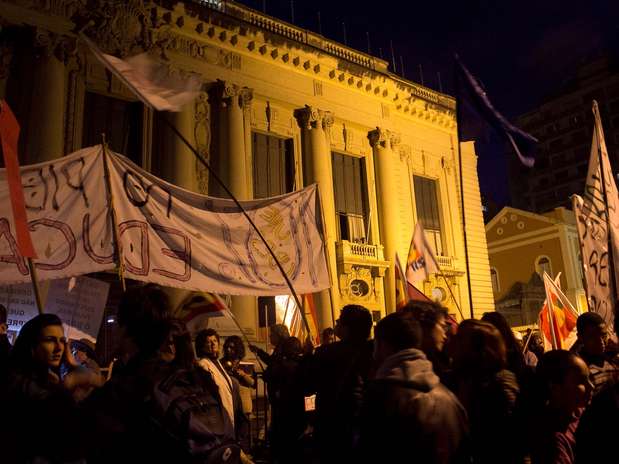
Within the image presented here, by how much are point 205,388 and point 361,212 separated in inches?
759

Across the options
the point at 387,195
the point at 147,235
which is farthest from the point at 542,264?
the point at 147,235

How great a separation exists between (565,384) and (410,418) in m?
1.02

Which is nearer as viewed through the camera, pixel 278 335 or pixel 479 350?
pixel 479 350

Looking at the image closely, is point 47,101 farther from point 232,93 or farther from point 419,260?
point 419,260

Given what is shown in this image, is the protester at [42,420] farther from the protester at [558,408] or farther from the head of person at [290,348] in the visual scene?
the head of person at [290,348]

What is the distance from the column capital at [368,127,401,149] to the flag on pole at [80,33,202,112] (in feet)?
54.0

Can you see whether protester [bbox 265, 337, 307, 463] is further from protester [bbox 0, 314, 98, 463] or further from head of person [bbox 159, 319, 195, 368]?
protester [bbox 0, 314, 98, 463]

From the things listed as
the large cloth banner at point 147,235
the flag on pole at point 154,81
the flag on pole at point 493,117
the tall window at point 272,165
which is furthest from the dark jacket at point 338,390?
the tall window at point 272,165

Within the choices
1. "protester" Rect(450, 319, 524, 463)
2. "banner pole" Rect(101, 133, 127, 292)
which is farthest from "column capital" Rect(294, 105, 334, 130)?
"protester" Rect(450, 319, 524, 463)

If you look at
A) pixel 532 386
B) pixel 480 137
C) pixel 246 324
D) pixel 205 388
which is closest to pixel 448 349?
pixel 532 386

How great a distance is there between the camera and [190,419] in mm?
2291

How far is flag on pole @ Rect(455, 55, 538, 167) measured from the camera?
908cm

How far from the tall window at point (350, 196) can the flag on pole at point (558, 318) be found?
11616 millimetres

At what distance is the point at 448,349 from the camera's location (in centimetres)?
398
